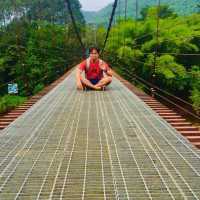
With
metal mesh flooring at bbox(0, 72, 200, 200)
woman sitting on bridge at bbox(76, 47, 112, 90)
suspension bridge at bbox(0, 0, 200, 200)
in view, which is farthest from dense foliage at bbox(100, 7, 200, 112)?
metal mesh flooring at bbox(0, 72, 200, 200)

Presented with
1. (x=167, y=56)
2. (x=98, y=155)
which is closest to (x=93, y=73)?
(x=98, y=155)

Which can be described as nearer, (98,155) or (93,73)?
(98,155)

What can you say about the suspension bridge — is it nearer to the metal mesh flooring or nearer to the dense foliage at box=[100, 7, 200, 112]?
the metal mesh flooring

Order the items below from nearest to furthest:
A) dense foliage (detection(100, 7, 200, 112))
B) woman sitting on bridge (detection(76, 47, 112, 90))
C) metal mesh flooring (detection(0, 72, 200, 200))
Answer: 1. metal mesh flooring (detection(0, 72, 200, 200))
2. woman sitting on bridge (detection(76, 47, 112, 90))
3. dense foliage (detection(100, 7, 200, 112))

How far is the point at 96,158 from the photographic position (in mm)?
2375

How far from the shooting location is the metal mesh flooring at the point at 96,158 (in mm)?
1920

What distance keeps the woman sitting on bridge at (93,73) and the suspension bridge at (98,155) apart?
1.65 metres

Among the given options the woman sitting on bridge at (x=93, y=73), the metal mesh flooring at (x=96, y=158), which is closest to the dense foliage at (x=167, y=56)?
the woman sitting on bridge at (x=93, y=73)

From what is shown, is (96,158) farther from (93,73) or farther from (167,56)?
(167,56)

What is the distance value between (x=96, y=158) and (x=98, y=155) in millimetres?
66

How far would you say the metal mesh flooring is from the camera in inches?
75.6

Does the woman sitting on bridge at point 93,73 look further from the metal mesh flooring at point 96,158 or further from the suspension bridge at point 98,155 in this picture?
the metal mesh flooring at point 96,158

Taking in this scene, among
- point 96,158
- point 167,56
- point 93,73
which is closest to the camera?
point 96,158

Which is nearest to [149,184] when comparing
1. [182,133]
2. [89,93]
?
[182,133]
